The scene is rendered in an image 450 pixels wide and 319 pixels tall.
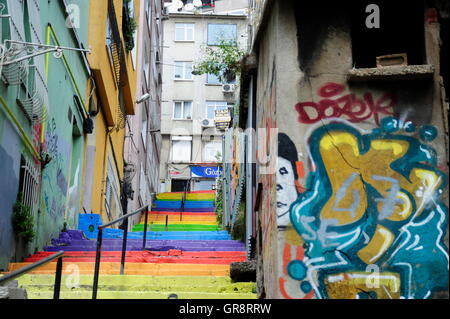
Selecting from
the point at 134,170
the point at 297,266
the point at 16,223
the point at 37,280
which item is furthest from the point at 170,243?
the point at 134,170

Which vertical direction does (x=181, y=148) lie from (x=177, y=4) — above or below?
below

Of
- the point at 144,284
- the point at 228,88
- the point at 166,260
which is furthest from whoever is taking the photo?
the point at 228,88

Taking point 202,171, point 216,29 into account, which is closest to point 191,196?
point 202,171

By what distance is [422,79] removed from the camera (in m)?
5.72

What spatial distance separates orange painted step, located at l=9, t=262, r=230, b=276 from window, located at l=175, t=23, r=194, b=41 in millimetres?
31083

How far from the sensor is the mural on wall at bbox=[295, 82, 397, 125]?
5.70m

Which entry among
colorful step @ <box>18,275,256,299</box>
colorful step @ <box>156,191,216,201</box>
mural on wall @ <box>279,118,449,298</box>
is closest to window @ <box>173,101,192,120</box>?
colorful step @ <box>156,191,216,201</box>

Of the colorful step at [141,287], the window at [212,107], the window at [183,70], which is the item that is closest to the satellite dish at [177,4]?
the window at [183,70]

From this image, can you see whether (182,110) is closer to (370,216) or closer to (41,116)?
(41,116)

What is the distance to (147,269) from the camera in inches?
362

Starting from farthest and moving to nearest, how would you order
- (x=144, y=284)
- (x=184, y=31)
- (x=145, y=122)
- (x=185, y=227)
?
(x=184, y=31) < (x=145, y=122) < (x=185, y=227) < (x=144, y=284)

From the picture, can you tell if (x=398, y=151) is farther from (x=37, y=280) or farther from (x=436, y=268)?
(x=37, y=280)

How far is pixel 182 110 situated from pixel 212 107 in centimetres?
169

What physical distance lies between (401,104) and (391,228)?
1020 millimetres
